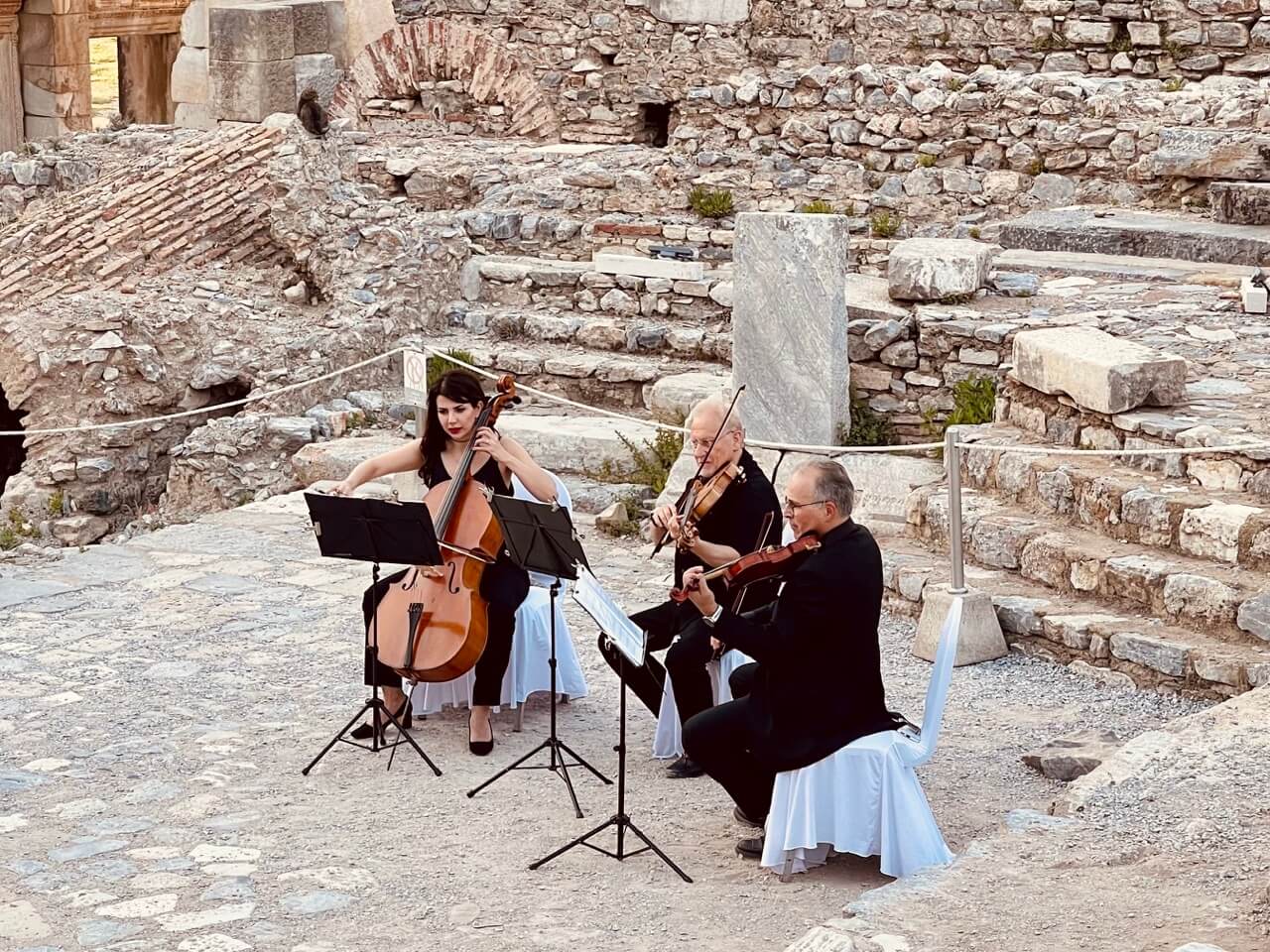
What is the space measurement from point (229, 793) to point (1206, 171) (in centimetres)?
795

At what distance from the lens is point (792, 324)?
30.6ft

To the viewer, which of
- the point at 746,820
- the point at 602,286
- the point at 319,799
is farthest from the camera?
the point at 602,286

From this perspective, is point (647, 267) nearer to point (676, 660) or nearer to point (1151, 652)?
point (1151, 652)

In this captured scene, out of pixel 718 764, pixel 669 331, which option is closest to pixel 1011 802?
pixel 718 764

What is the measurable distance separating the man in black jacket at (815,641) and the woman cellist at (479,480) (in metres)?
1.39

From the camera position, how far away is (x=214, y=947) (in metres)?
5.15

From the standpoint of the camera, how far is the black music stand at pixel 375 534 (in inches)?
247

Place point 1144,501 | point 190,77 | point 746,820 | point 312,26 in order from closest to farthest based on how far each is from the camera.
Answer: point 746,820, point 1144,501, point 312,26, point 190,77

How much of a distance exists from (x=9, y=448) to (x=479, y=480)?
773 centimetres

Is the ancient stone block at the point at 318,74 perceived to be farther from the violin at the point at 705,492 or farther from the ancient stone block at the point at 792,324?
the violin at the point at 705,492

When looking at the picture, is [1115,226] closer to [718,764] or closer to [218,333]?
[218,333]

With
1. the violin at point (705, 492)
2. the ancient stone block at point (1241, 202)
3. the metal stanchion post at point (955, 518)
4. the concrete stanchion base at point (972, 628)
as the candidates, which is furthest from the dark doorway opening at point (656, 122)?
the violin at point (705, 492)

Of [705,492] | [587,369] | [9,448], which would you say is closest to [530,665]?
[705,492]

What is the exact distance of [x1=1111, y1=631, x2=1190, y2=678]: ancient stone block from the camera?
6.95 meters
